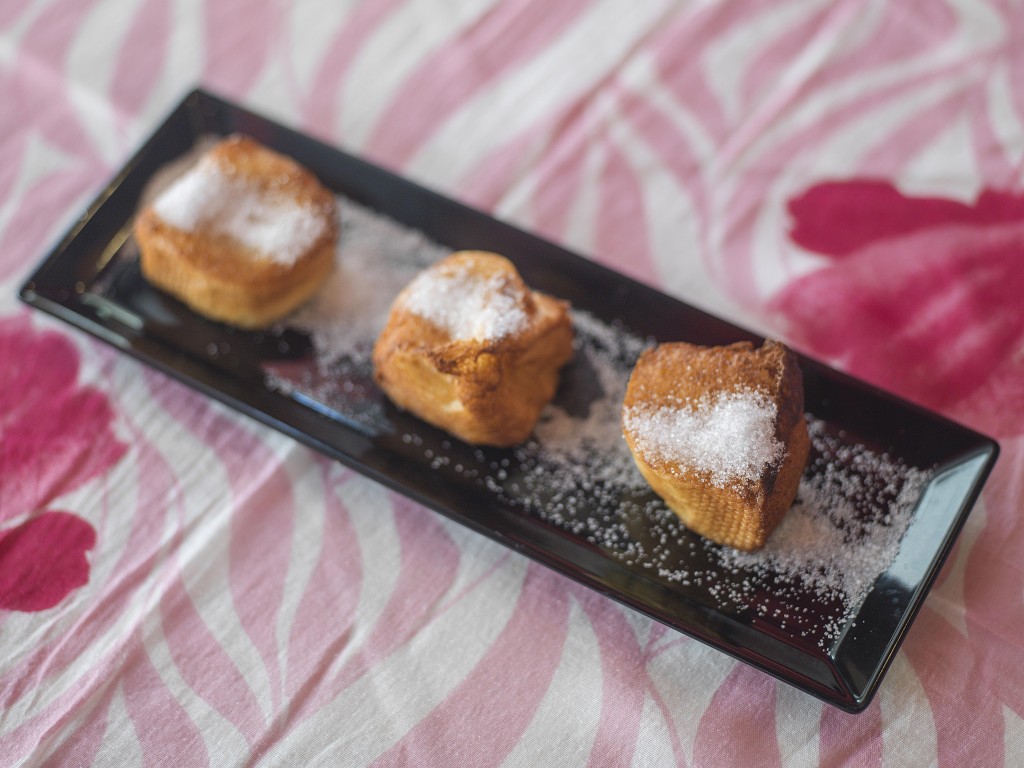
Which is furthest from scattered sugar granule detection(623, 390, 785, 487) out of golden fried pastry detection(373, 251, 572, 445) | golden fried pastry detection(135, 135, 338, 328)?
golden fried pastry detection(135, 135, 338, 328)

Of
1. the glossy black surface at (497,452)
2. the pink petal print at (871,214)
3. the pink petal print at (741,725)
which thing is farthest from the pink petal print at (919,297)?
the pink petal print at (741,725)

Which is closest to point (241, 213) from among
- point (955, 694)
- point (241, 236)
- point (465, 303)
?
point (241, 236)

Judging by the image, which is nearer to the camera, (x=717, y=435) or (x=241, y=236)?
(x=717, y=435)

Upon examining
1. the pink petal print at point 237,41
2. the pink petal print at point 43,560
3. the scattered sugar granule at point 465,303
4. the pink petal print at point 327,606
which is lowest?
the pink petal print at point 327,606

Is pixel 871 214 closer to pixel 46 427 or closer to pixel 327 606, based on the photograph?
pixel 327 606

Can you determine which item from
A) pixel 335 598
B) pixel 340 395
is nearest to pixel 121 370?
pixel 340 395

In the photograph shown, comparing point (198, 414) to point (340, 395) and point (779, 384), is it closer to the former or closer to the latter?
point (340, 395)

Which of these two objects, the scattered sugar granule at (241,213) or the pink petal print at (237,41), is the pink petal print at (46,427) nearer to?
the scattered sugar granule at (241,213)
